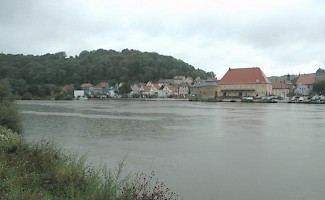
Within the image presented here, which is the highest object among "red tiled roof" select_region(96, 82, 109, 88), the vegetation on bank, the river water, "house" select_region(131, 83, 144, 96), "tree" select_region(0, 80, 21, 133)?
"red tiled roof" select_region(96, 82, 109, 88)

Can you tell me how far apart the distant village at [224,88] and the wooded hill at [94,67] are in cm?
422

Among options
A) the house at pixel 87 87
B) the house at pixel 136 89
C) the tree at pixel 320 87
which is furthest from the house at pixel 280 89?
the house at pixel 87 87

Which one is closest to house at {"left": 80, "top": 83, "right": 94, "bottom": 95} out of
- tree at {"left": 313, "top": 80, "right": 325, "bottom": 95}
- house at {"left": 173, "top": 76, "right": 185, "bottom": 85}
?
house at {"left": 173, "top": 76, "right": 185, "bottom": 85}

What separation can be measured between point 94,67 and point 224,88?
2109 inches

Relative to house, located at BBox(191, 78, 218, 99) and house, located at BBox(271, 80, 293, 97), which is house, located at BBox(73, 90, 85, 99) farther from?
house, located at BBox(271, 80, 293, 97)

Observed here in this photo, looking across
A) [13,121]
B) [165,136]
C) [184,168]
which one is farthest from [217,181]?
[13,121]

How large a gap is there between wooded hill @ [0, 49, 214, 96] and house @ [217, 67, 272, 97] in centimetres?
4304

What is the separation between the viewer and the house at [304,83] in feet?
351

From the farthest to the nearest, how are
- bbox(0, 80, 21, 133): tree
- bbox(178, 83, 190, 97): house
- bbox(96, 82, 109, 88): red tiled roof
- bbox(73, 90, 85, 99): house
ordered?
bbox(96, 82, 109, 88): red tiled roof < bbox(178, 83, 190, 97): house < bbox(73, 90, 85, 99): house < bbox(0, 80, 21, 133): tree

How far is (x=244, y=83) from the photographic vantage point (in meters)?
90.5

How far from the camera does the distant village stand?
89.5 m

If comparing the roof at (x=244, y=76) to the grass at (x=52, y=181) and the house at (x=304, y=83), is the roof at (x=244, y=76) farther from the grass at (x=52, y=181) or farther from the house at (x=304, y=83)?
the grass at (x=52, y=181)

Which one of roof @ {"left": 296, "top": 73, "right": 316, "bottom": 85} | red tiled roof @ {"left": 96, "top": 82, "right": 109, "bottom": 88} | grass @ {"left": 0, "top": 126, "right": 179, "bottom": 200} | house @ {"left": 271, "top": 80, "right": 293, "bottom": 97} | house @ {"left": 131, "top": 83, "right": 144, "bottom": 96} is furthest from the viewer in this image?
red tiled roof @ {"left": 96, "top": 82, "right": 109, "bottom": 88}

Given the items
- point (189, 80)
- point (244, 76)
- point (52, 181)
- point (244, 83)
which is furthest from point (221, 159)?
point (189, 80)
